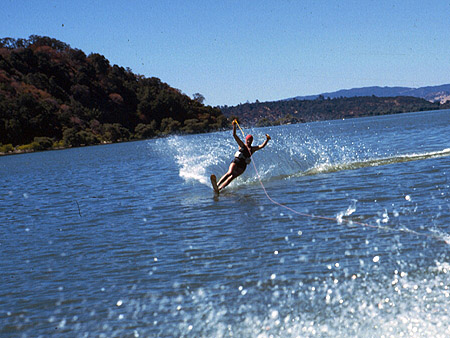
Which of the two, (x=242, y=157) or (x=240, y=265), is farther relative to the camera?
(x=242, y=157)

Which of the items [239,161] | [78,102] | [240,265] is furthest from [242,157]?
[78,102]

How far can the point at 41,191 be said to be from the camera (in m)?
19.9

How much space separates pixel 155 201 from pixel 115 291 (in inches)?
310

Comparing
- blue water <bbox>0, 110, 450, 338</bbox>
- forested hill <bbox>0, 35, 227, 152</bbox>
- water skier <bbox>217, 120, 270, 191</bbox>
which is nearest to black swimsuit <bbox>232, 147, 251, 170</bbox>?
water skier <bbox>217, 120, 270, 191</bbox>

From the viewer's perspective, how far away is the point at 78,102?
140 m

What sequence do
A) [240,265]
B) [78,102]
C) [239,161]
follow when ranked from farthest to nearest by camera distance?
[78,102] → [239,161] → [240,265]

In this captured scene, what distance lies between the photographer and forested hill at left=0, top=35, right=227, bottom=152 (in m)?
109

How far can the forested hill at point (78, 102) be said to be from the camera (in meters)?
109

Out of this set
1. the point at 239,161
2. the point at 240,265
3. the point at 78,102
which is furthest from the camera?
the point at 78,102

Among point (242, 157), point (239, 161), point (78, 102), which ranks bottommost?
point (239, 161)

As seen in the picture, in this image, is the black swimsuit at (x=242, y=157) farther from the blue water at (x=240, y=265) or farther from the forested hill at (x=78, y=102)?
the forested hill at (x=78, y=102)

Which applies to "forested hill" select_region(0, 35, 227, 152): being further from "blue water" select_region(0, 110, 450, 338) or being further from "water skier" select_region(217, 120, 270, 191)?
"blue water" select_region(0, 110, 450, 338)

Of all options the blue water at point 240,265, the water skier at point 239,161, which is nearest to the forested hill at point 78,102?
the water skier at point 239,161

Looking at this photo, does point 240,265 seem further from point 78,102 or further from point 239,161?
point 78,102
